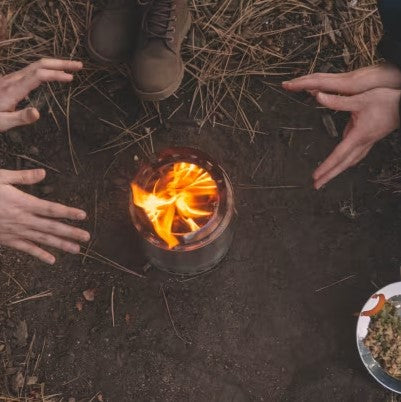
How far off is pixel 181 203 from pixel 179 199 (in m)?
0.02

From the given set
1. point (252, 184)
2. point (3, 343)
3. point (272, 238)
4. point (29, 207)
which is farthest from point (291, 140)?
point (3, 343)

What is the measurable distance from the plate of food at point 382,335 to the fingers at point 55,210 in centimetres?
167

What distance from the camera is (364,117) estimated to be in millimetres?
2332

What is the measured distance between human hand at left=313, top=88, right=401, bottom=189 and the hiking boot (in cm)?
129

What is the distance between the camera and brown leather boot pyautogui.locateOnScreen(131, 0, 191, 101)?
289cm

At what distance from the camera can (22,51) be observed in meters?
3.19

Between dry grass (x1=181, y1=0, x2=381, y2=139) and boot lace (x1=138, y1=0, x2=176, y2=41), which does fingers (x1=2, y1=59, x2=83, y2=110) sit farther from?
dry grass (x1=181, y1=0, x2=381, y2=139)

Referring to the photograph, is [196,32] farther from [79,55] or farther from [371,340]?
[371,340]

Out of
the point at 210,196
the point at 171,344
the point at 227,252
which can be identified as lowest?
the point at 171,344

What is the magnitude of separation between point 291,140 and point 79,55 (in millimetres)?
1392

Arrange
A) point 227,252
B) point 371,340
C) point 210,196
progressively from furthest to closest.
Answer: point 227,252 < point 371,340 < point 210,196

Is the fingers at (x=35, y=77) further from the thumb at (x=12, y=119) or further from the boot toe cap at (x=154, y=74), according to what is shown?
the boot toe cap at (x=154, y=74)

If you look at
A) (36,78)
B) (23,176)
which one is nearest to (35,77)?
(36,78)

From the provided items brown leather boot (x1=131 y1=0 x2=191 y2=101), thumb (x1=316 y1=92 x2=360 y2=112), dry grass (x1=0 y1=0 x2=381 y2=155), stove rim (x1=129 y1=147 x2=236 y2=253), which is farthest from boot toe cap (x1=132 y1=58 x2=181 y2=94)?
thumb (x1=316 y1=92 x2=360 y2=112)
